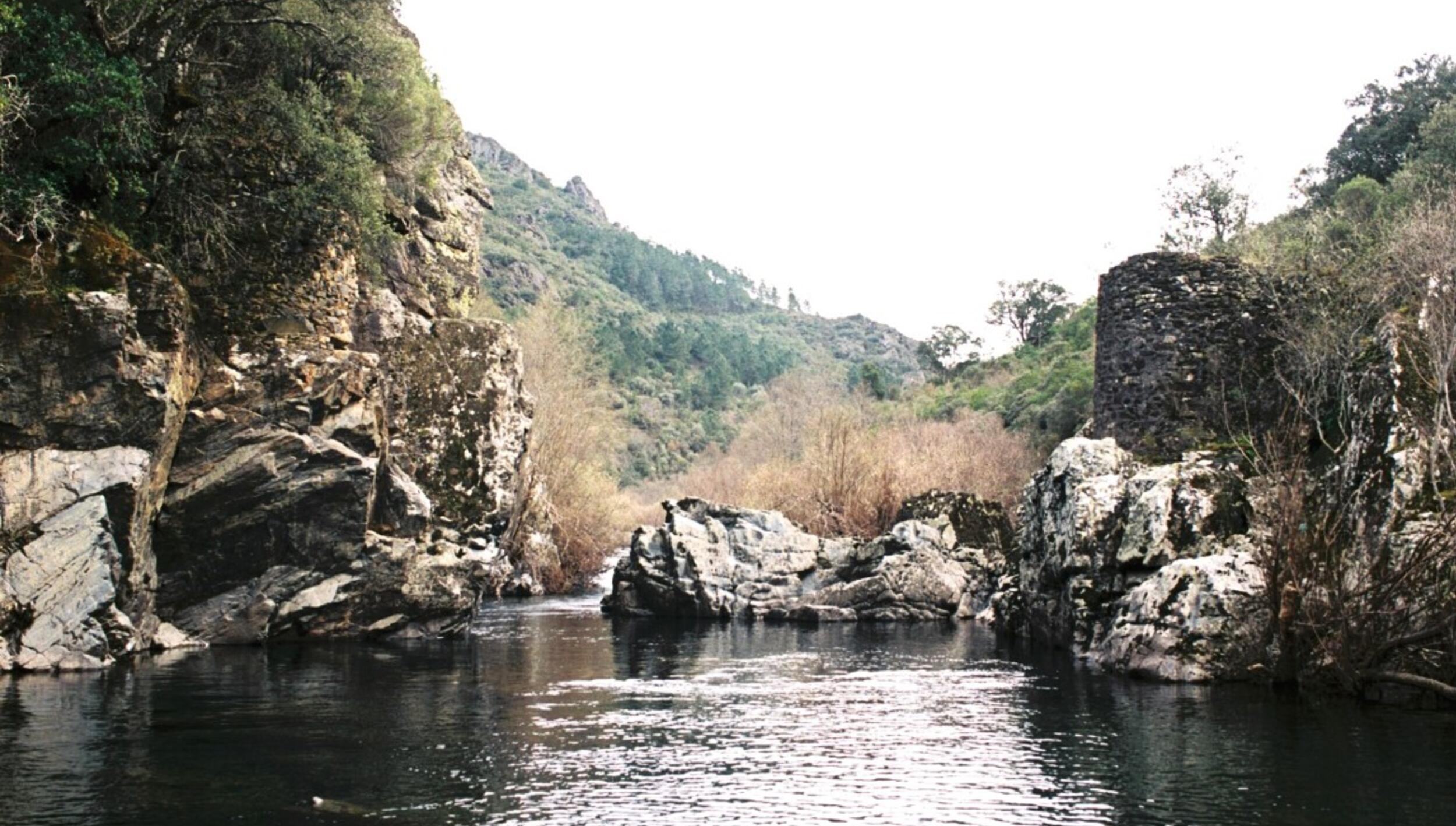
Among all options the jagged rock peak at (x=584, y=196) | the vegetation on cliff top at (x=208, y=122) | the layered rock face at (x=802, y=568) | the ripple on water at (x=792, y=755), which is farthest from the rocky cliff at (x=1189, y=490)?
the jagged rock peak at (x=584, y=196)

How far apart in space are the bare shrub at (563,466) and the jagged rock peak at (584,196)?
133960mm

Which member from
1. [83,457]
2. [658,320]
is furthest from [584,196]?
[83,457]

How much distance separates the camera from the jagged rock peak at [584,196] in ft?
616

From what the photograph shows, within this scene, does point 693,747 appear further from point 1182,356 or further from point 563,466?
point 563,466

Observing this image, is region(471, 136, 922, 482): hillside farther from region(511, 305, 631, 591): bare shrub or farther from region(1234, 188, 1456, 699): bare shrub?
region(1234, 188, 1456, 699): bare shrub

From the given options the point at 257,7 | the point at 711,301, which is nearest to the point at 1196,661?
the point at 257,7

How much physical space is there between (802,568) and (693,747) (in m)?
23.4

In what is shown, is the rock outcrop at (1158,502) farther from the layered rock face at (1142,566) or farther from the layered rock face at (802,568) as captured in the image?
the layered rock face at (802,568)

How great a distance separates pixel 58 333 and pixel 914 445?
34802 mm

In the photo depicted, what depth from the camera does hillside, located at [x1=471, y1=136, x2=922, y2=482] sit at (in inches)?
4296

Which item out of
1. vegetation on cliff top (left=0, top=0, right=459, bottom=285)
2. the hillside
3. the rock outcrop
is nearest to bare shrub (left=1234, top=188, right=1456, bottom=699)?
the rock outcrop

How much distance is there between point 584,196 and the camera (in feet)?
627

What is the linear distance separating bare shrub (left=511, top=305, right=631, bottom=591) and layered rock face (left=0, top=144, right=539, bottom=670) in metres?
10.2

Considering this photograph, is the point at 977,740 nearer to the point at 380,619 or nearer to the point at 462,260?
the point at 380,619
